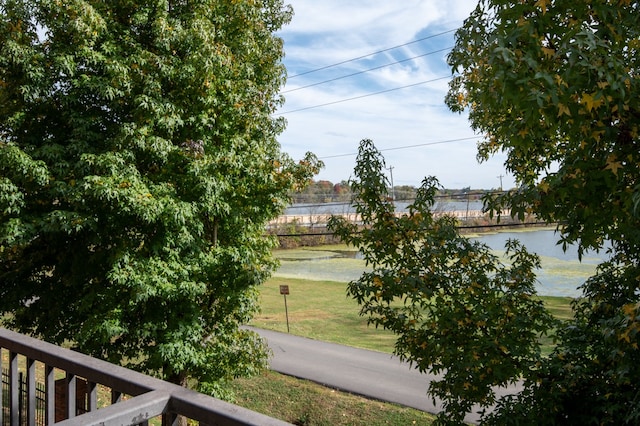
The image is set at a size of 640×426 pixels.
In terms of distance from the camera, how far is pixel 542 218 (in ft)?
11.9

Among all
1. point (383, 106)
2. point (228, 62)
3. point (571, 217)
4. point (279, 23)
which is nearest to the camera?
point (571, 217)

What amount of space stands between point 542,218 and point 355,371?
896cm

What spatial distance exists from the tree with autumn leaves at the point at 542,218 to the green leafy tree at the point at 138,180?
343cm

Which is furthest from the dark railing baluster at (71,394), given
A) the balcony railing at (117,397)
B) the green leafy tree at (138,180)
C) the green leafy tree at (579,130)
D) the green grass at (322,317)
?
the green grass at (322,317)

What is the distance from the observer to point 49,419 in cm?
157

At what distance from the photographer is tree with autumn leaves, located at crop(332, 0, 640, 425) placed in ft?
7.77

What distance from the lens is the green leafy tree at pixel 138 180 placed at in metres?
7.10

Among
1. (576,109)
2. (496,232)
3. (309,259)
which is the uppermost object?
(576,109)

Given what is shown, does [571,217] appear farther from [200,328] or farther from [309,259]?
[309,259]

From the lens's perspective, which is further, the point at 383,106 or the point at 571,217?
the point at 383,106

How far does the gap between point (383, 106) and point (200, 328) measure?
12.0 metres

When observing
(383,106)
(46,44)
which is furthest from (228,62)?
(383,106)

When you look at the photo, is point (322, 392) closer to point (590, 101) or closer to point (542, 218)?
point (542, 218)

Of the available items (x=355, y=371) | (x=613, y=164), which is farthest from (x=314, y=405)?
(x=613, y=164)
